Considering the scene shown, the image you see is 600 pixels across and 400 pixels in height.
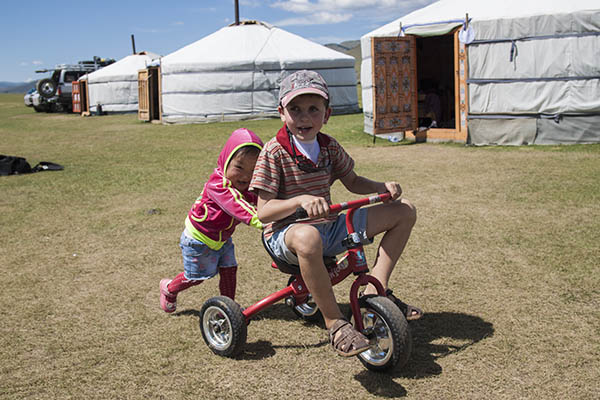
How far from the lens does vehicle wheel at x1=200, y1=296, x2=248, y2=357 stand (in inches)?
112

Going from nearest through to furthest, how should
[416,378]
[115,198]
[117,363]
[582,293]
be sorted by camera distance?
[416,378] → [117,363] → [582,293] → [115,198]

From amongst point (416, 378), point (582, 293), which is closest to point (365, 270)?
point (416, 378)

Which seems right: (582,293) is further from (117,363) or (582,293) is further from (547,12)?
(547,12)

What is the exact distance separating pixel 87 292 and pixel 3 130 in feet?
55.5

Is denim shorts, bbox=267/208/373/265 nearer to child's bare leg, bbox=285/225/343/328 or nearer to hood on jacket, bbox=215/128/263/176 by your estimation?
child's bare leg, bbox=285/225/343/328

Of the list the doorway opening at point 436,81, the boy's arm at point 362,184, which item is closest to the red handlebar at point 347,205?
the boy's arm at point 362,184

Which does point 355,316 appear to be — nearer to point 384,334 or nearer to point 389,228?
point 384,334

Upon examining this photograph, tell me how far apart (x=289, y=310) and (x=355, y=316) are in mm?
1039

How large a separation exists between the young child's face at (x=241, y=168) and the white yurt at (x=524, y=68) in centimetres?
845

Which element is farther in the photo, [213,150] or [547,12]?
[213,150]

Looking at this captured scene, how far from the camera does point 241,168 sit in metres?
2.99

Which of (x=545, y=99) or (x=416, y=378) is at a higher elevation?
(x=545, y=99)

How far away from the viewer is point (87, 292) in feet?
13.0

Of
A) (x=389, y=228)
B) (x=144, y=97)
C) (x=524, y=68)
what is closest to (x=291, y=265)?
(x=389, y=228)
